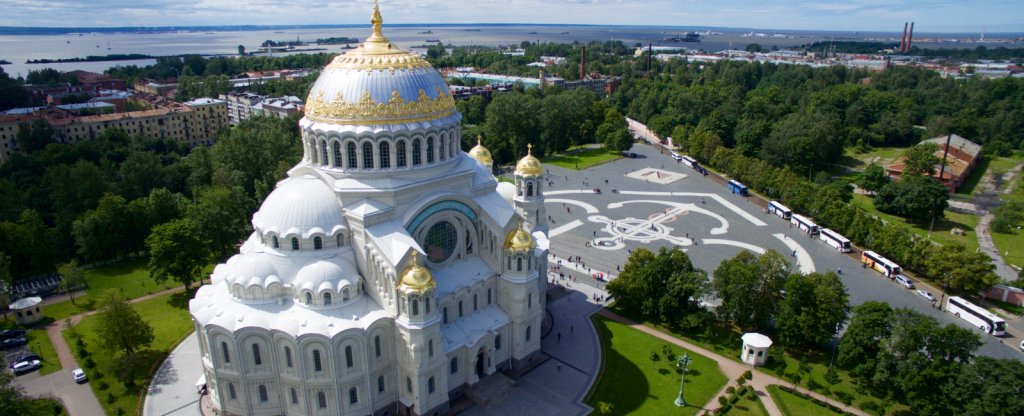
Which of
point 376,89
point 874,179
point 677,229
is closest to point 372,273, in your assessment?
point 376,89

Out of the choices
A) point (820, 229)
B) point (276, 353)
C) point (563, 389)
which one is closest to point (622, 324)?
point (563, 389)

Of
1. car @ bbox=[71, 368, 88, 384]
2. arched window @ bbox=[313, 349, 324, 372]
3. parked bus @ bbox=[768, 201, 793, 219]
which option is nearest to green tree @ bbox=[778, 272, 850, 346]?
arched window @ bbox=[313, 349, 324, 372]

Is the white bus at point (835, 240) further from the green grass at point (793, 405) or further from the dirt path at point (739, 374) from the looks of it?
the green grass at point (793, 405)

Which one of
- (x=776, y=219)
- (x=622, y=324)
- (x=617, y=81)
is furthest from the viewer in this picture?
(x=617, y=81)

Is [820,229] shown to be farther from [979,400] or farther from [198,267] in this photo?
[198,267]

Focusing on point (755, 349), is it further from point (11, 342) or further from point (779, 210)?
point (11, 342)
